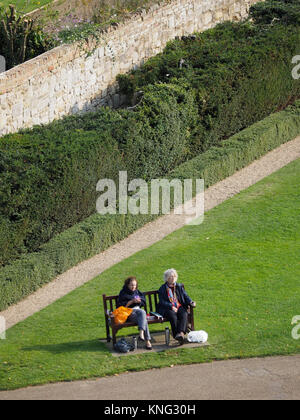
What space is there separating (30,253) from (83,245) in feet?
3.34

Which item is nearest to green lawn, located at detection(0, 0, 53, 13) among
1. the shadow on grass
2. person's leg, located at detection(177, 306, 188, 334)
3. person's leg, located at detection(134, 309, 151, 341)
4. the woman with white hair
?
the woman with white hair

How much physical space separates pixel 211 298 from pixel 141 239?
3.00 m

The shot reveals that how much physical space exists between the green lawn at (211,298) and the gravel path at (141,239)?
0.26m

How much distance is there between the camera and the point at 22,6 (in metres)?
26.1

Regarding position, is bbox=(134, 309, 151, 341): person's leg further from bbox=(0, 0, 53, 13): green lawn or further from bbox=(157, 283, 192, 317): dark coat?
bbox=(0, 0, 53, 13): green lawn

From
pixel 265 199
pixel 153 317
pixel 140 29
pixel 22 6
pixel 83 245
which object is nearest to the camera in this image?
pixel 153 317

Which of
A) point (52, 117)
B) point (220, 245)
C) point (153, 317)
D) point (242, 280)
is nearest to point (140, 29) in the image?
point (52, 117)

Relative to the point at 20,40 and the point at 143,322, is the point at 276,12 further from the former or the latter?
the point at 143,322

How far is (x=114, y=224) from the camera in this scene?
626 inches

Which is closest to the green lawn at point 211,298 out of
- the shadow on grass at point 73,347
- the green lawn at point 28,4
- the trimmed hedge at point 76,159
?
the shadow on grass at point 73,347

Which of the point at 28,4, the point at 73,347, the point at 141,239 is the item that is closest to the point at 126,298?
the point at 73,347

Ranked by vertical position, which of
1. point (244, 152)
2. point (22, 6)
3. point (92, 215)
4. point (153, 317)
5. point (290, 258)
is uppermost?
point (22, 6)

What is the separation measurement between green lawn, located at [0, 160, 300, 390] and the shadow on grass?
15 mm

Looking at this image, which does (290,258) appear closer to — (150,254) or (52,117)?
(150,254)
